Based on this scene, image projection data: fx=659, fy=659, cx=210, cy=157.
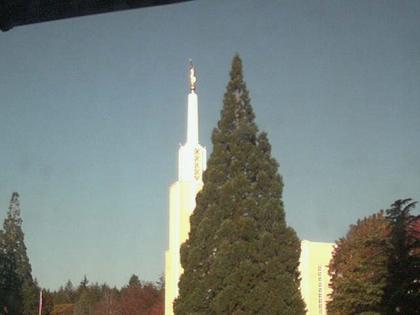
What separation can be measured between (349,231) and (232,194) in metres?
11.0

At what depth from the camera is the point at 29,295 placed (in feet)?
176

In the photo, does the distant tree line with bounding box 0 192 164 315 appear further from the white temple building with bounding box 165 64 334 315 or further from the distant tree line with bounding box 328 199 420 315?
the distant tree line with bounding box 328 199 420 315

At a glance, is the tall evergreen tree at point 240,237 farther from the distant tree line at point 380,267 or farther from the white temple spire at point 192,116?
the white temple spire at point 192,116

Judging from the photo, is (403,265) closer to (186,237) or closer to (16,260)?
(186,237)

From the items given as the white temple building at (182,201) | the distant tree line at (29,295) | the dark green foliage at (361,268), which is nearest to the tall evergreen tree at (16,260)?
the distant tree line at (29,295)

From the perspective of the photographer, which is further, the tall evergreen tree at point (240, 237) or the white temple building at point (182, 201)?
the white temple building at point (182, 201)

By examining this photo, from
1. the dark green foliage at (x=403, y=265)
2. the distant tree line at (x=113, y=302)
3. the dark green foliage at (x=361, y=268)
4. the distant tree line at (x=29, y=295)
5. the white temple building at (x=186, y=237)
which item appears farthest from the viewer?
the distant tree line at (x=113, y=302)

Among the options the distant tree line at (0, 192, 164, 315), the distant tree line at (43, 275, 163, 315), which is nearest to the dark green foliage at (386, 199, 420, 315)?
the distant tree line at (0, 192, 164, 315)

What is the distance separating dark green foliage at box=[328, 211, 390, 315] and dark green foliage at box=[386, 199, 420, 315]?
785mm

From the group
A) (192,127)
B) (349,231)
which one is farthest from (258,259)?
(192,127)

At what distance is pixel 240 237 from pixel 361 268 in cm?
772

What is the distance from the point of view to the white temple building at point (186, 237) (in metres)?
38.0

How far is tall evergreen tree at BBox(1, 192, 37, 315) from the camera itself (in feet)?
158

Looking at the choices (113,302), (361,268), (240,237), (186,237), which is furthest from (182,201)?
(113,302)
